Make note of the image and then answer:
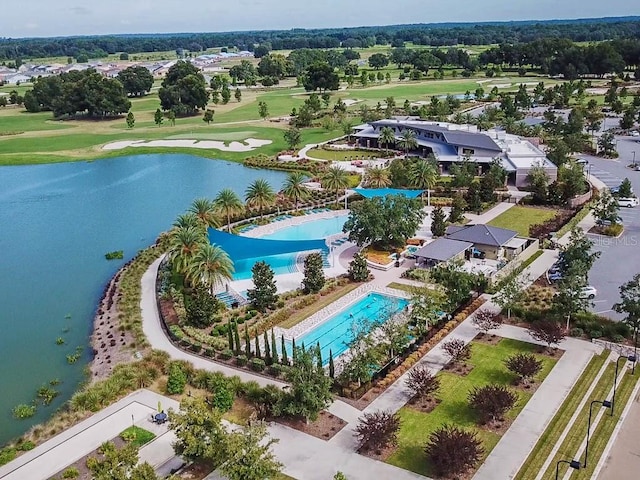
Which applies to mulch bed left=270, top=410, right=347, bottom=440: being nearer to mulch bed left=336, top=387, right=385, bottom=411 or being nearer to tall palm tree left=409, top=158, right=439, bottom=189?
mulch bed left=336, top=387, right=385, bottom=411

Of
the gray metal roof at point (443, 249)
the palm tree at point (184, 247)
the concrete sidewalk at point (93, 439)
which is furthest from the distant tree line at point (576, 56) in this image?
the concrete sidewalk at point (93, 439)

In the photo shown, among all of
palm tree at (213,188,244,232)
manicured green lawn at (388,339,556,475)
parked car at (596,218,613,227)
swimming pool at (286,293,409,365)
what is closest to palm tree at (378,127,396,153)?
parked car at (596,218,613,227)

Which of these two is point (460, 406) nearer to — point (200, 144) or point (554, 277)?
point (554, 277)

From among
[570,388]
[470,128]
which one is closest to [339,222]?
[570,388]

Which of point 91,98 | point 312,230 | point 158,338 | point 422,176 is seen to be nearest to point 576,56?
point 422,176

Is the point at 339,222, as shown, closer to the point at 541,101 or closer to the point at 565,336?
the point at 565,336

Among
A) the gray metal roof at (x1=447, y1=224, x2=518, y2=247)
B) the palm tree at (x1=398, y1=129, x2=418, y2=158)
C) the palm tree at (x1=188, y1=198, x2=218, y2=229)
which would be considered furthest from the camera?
the palm tree at (x1=398, y1=129, x2=418, y2=158)

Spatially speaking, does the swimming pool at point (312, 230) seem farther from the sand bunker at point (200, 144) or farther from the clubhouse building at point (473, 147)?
the sand bunker at point (200, 144)
